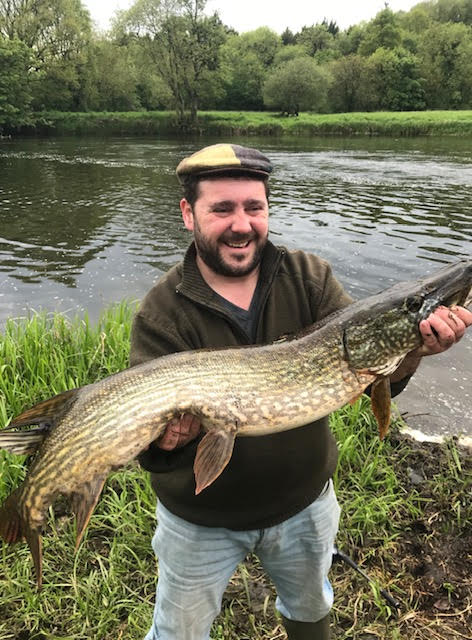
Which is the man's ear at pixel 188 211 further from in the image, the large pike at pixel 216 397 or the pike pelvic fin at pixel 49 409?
the pike pelvic fin at pixel 49 409

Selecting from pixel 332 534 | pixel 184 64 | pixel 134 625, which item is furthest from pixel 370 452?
pixel 184 64

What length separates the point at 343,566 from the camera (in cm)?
258

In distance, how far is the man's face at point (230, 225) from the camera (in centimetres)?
201

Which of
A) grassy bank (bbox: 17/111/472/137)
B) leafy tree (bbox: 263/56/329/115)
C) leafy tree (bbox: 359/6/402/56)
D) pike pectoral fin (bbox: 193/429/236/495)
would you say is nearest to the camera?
pike pectoral fin (bbox: 193/429/236/495)

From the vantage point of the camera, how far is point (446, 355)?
18.7ft

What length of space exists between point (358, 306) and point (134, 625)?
5.73 feet

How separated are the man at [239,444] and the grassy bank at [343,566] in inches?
15.1

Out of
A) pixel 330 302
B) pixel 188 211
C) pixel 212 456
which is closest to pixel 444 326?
pixel 330 302

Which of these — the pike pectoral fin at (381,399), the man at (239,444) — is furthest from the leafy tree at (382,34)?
the pike pectoral fin at (381,399)

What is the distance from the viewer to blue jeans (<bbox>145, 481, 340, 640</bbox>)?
6.04 feet

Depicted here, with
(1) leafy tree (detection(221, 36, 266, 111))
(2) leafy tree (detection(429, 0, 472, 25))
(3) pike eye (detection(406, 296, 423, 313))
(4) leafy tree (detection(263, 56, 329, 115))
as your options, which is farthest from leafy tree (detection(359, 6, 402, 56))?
(3) pike eye (detection(406, 296, 423, 313))

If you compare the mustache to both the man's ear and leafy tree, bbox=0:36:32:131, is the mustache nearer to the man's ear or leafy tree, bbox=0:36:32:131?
the man's ear

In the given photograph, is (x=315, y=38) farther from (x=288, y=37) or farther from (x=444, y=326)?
(x=444, y=326)

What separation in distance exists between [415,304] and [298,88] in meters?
53.5
